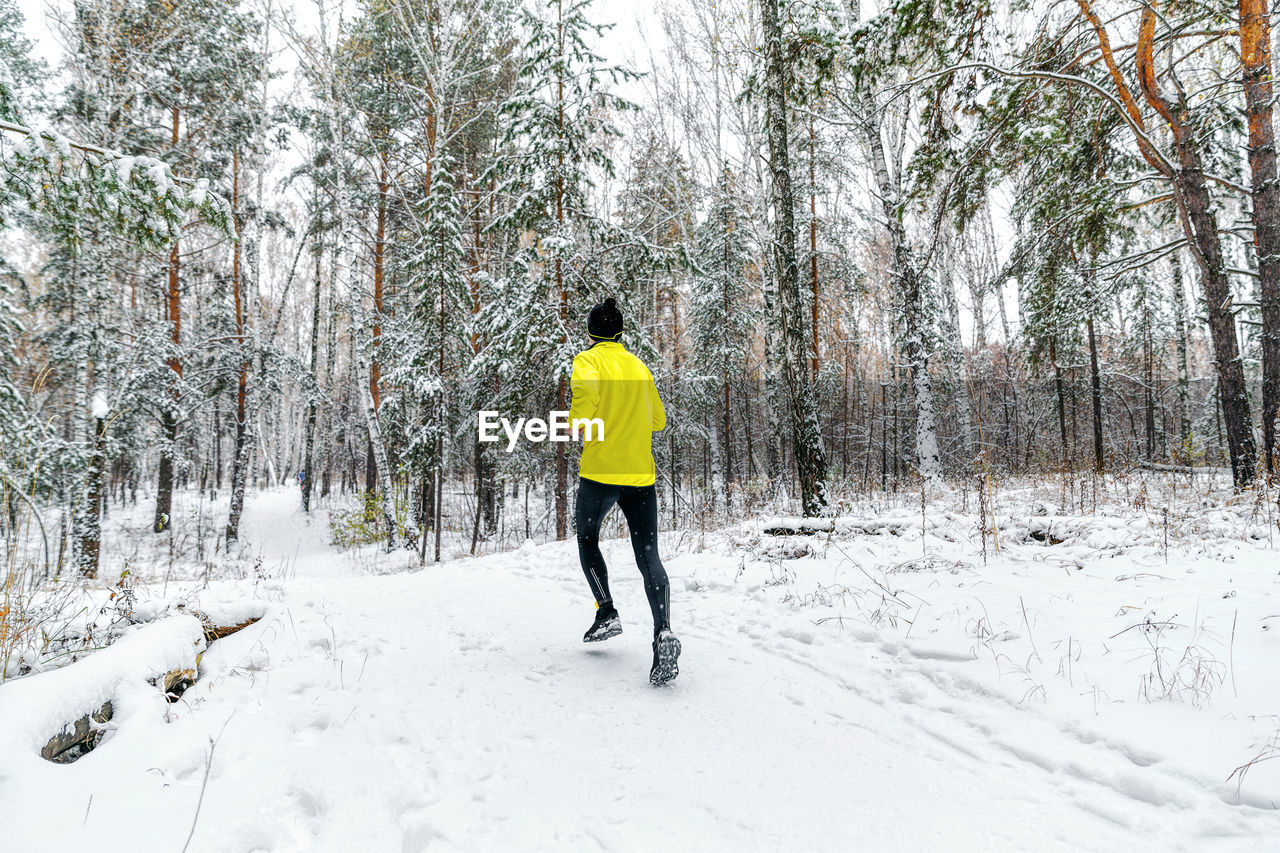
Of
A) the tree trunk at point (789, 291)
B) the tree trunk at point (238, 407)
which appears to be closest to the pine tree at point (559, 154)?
the tree trunk at point (789, 291)

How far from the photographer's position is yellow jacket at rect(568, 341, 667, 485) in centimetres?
339

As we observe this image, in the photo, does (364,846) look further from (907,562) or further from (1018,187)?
(1018,187)

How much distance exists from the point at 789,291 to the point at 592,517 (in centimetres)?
535

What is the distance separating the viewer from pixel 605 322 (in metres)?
3.67

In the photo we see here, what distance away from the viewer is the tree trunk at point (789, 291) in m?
7.33

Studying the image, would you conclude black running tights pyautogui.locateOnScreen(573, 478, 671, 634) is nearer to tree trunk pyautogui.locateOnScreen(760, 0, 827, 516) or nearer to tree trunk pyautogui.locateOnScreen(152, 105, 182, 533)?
tree trunk pyautogui.locateOnScreen(760, 0, 827, 516)

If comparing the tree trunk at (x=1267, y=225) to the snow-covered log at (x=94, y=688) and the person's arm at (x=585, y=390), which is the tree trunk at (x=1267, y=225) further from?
the snow-covered log at (x=94, y=688)

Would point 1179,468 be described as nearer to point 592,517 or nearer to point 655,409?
point 655,409

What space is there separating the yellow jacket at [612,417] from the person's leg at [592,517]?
0.23ft

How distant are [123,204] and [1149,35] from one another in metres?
10.6

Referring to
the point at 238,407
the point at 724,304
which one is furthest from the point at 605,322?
the point at 238,407

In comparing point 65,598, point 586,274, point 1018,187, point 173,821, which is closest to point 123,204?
point 65,598

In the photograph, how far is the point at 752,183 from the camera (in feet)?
47.9

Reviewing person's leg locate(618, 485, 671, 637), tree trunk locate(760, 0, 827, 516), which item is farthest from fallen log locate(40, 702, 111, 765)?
tree trunk locate(760, 0, 827, 516)
